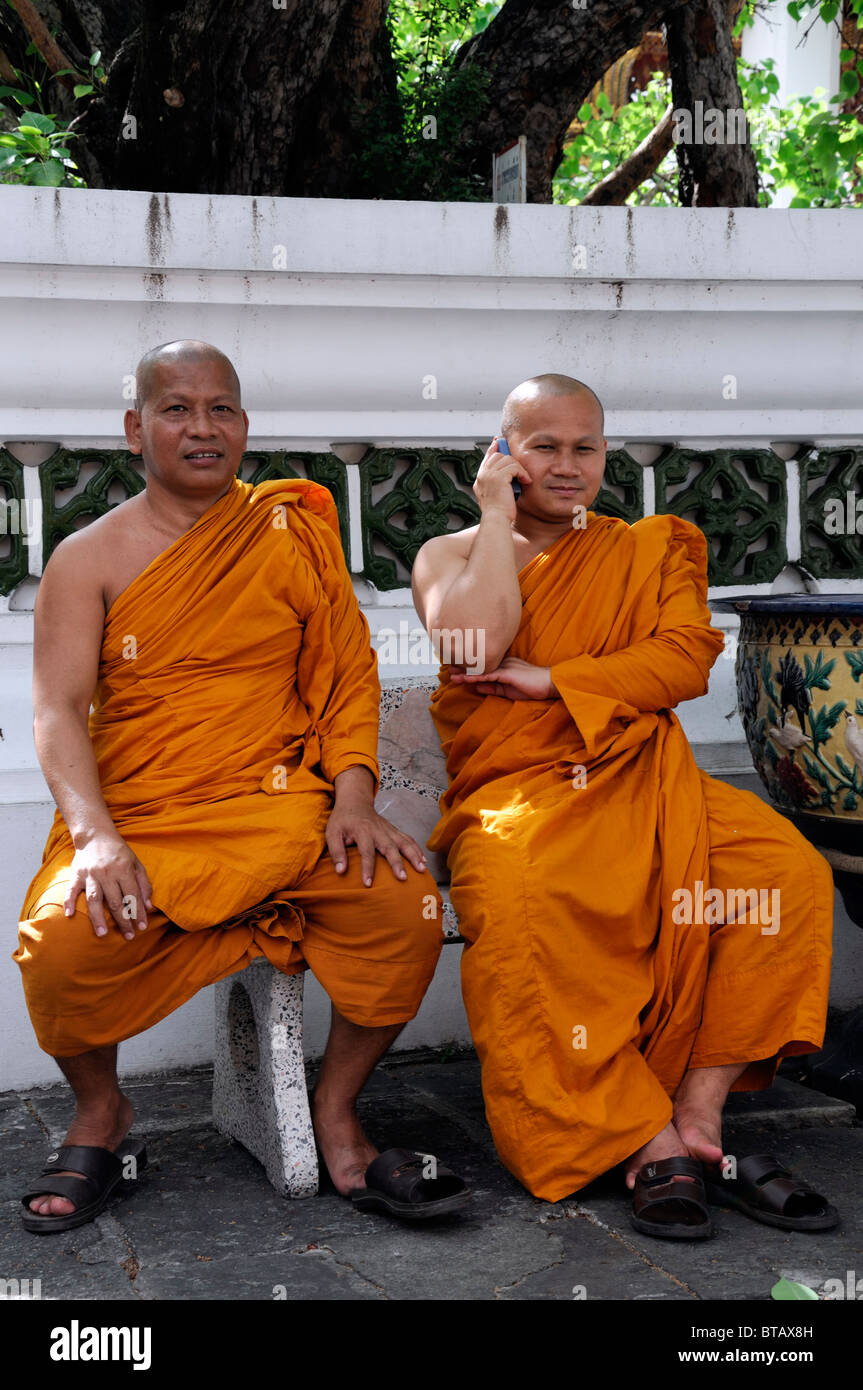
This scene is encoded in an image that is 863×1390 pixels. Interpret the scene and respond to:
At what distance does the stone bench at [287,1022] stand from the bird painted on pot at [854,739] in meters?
0.97

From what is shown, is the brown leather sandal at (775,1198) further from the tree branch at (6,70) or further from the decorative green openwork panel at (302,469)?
the tree branch at (6,70)

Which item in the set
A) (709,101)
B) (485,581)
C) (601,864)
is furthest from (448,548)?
(709,101)

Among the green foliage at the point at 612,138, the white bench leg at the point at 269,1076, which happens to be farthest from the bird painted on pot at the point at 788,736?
the green foliage at the point at 612,138

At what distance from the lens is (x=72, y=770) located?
301 cm

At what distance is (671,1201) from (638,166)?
6344 mm

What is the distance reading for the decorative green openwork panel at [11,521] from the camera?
12.7ft

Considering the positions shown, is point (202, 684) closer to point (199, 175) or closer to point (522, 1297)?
point (522, 1297)

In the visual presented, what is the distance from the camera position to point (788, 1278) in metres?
2.56

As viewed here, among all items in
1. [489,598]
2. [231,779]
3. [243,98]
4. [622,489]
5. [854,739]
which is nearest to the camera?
[231,779]

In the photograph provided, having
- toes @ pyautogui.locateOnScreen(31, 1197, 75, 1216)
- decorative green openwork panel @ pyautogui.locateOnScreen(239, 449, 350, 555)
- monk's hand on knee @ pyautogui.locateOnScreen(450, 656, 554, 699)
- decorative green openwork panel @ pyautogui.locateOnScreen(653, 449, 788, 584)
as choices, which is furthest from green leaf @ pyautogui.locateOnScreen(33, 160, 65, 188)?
toes @ pyautogui.locateOnScreen(31, 1197, 75, 1216)

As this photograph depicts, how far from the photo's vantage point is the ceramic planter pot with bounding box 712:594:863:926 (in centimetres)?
337

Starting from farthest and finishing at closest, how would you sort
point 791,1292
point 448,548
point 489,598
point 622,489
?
1. point 622,489
2. point 448,548
3. point 489,598
4. point 791,1292

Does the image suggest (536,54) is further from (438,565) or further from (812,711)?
(812,711)

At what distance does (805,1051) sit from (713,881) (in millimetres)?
404
